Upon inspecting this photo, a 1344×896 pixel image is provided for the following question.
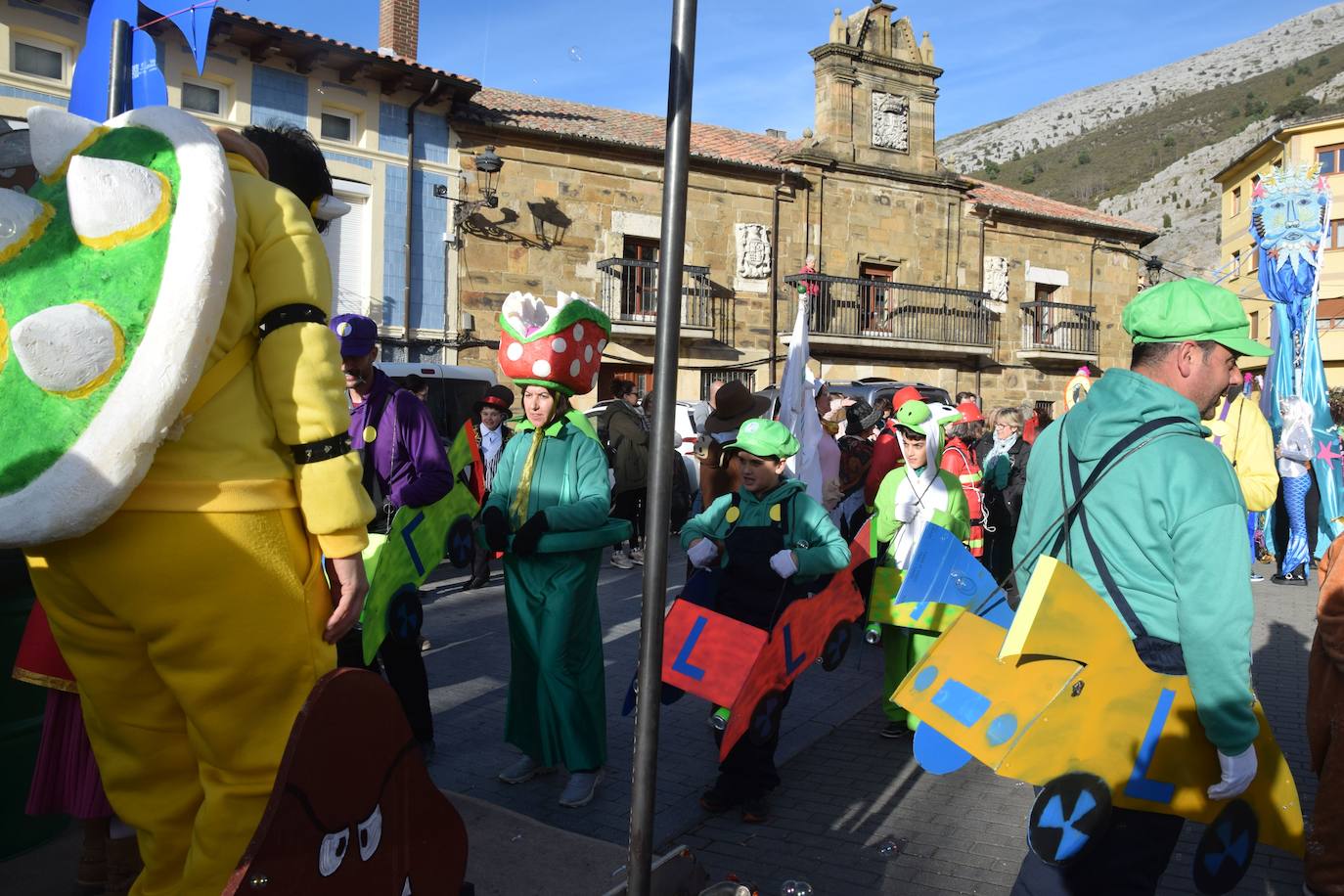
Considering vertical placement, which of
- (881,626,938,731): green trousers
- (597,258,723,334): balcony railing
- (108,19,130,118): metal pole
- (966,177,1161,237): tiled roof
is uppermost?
(966,177,1161,237): tiled roof

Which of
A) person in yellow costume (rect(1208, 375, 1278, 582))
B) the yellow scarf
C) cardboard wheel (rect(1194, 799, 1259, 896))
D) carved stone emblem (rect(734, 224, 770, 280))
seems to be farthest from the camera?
carved stone emblem (rect(734, 224, 770, 280))

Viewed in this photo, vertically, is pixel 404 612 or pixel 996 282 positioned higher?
pixel 996 282

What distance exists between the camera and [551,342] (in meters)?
4.16

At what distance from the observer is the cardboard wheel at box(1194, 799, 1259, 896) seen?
235 centimetres

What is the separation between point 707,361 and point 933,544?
675 inches

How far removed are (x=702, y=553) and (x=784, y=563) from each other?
402mm

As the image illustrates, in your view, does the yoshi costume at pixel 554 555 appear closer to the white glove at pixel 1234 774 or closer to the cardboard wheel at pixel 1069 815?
the cardboard wheel at pixel 1069 815

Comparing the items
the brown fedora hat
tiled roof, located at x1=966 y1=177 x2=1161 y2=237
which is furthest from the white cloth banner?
tiled roof, located at x1=966 y1=177 x2=1161 y2=237

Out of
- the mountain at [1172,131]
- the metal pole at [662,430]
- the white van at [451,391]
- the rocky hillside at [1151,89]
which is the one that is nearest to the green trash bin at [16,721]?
the metal pole at [662,430]

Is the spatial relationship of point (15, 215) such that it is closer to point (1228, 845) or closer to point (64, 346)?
point (64, 346)

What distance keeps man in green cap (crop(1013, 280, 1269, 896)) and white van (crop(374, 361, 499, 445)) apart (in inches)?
430

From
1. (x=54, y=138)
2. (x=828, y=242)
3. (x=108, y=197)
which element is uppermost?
(x=828, y=242)

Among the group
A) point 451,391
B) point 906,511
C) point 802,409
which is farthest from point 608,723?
point 451,391

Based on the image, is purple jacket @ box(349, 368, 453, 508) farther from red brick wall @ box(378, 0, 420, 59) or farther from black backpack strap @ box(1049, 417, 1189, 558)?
red brick wall @ box(378, 0, 420, 59)
